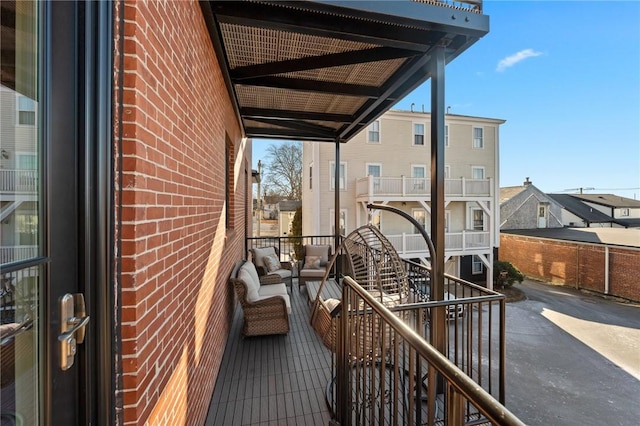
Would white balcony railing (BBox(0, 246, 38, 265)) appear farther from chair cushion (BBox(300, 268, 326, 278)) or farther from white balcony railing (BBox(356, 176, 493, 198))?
white balcony railing (BBox(356, 176, 493, 198))

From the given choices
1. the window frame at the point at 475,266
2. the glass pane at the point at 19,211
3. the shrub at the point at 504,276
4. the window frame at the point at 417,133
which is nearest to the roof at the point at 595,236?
the shrub at the point at 504,276

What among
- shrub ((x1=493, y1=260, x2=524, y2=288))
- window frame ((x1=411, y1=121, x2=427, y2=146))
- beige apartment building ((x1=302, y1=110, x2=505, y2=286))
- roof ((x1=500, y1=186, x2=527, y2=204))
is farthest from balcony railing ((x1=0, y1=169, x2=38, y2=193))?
roof ((x1=500, y1=186, x2=527, y2=204))

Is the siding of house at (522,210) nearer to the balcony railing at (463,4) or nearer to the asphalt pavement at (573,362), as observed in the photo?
the asphalt pavement at (573,362)

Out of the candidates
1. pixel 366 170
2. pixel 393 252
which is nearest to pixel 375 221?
pixel 366 170

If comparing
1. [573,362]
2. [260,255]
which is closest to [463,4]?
[260,255]

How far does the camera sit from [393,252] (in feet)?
10.6

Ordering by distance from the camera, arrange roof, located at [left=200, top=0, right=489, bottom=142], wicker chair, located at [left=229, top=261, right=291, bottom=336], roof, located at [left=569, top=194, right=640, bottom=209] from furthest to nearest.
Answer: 1. roof, located at [left=569, top=194, right=640, bottom=209]
2. wicker chair, located at [left=229, top=261, right=291, bottom=336]
3. roof, located at [left=200, top=0, right=489, bottom=142]

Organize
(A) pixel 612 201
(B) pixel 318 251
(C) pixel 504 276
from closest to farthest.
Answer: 1. (B) pixel 318 251
2. (C) pixel 504 276
3. (A) pixel 612 201

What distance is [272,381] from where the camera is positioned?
2.81 m

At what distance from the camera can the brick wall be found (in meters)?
11.0

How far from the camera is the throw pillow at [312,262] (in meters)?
6.51

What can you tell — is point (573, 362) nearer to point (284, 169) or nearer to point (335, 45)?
point (335, 45)

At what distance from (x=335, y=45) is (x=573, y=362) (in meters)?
8.09

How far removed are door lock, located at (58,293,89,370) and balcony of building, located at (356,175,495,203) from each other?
987 centimetres
